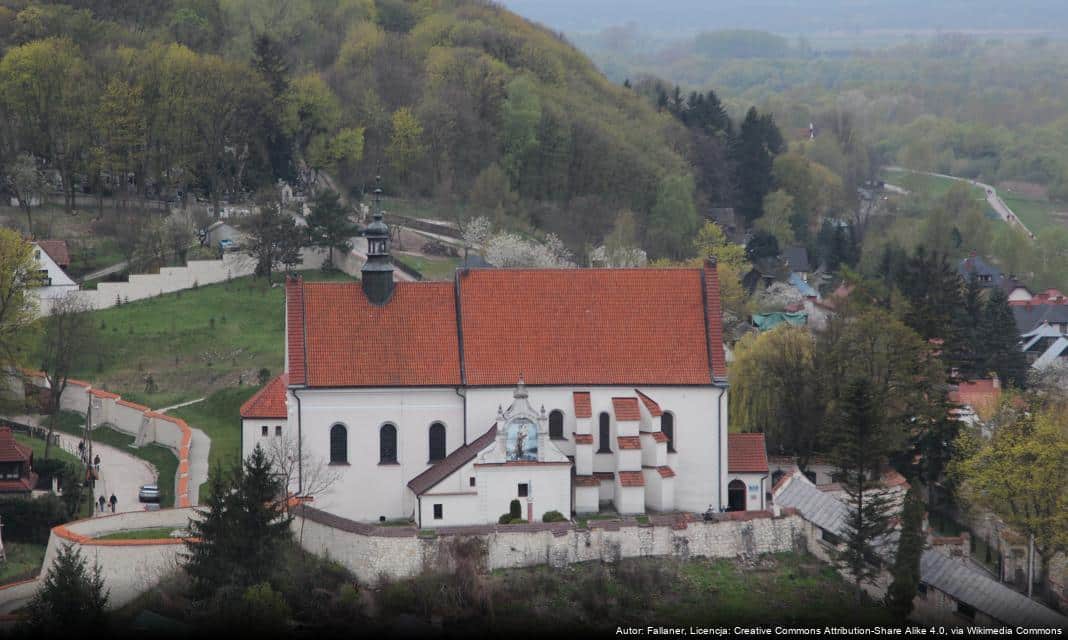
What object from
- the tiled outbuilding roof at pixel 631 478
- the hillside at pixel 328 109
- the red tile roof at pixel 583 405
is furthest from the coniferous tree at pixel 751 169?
the tiled outbuilding roof at pixel 631 478

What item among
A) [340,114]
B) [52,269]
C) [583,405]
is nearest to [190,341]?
[52,269]

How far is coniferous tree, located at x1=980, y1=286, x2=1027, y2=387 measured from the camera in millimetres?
79062

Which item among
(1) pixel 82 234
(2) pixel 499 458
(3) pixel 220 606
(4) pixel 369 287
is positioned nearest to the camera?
(3) pixel 220 606

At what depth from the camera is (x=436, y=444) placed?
5519 cm

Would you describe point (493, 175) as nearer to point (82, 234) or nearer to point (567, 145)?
point (567, 145)

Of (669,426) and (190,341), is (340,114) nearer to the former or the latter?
(190,341)

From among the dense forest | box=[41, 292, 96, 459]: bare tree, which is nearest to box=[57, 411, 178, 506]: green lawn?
box=[41, 292, 96, 459]: bare tree

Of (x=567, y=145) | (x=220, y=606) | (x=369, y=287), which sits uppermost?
(x=567, y=145)

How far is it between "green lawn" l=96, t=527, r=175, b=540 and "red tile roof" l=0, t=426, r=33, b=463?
7.58 meters

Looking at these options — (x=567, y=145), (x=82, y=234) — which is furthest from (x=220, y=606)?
(x=567, y=145)

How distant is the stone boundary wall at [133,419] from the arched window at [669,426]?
14304 mm

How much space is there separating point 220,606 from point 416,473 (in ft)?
28.3

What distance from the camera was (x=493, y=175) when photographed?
3839 inches

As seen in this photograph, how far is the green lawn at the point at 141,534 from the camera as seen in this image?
168 feet
